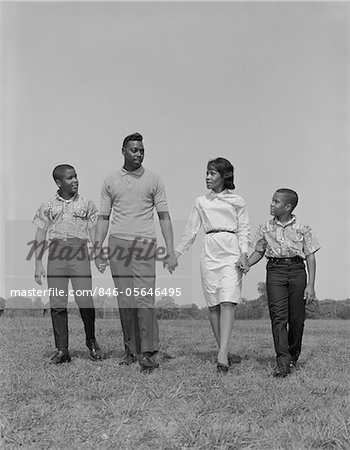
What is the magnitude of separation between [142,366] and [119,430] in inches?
68.0

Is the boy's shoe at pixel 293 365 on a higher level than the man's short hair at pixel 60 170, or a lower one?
lower

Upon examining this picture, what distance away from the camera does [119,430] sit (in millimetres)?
4207

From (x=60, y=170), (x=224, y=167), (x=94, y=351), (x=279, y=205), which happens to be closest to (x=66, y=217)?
(x=60, y=170)

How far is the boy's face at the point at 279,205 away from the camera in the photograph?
6285 millimetres

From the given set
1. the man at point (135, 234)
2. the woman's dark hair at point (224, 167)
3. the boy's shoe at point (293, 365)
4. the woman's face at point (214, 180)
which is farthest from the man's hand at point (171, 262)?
the boy's shoe at point (293, 365)

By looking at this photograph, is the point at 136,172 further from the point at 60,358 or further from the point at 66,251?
the point at 60,358

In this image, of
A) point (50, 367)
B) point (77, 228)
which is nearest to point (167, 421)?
point (50, 367)

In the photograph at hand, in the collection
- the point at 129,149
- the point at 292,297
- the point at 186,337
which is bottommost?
the point at 186,337

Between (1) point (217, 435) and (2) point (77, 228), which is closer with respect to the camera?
(1) point (217, 435)

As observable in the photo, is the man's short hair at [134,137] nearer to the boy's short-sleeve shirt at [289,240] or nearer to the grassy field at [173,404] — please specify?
the boy's short-sleeve shirt at [289,240]

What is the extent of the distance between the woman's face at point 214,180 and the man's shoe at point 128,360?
1.80m

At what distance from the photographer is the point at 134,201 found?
20.8 ft

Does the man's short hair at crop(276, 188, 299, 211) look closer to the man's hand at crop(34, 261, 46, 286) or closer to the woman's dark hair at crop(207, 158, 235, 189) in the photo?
the woman's dark hair at crop(207, 158, 235, 189)

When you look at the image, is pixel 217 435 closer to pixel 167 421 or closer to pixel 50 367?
pixel 167 421
